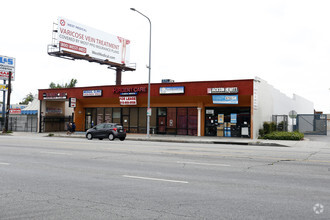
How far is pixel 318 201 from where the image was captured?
20.6 feet

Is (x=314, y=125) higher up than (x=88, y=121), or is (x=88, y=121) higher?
(x=314, y=125)

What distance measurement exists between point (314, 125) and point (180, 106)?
18.3m

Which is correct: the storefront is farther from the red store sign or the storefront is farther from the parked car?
the parked car

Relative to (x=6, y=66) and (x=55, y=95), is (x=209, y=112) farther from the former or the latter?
(x=6, y=66)

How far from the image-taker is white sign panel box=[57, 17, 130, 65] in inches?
1558

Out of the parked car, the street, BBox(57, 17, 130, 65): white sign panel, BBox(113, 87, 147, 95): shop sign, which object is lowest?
the street

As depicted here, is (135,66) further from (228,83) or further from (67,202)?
(67,202)

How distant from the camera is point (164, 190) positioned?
727 centimetres

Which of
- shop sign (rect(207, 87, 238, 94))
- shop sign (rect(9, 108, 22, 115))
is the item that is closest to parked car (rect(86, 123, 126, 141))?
shop sign (rect(207, 87, 238, 94))

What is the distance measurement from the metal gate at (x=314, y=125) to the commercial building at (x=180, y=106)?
3.42m

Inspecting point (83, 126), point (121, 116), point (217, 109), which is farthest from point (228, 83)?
point (83, 126)

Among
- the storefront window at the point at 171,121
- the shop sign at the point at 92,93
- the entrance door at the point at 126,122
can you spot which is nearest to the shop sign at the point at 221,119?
the storefront window at the point at 171,121

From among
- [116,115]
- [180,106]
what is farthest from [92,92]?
[180,106]

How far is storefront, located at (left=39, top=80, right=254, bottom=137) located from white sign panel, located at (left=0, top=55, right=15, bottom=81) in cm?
918
